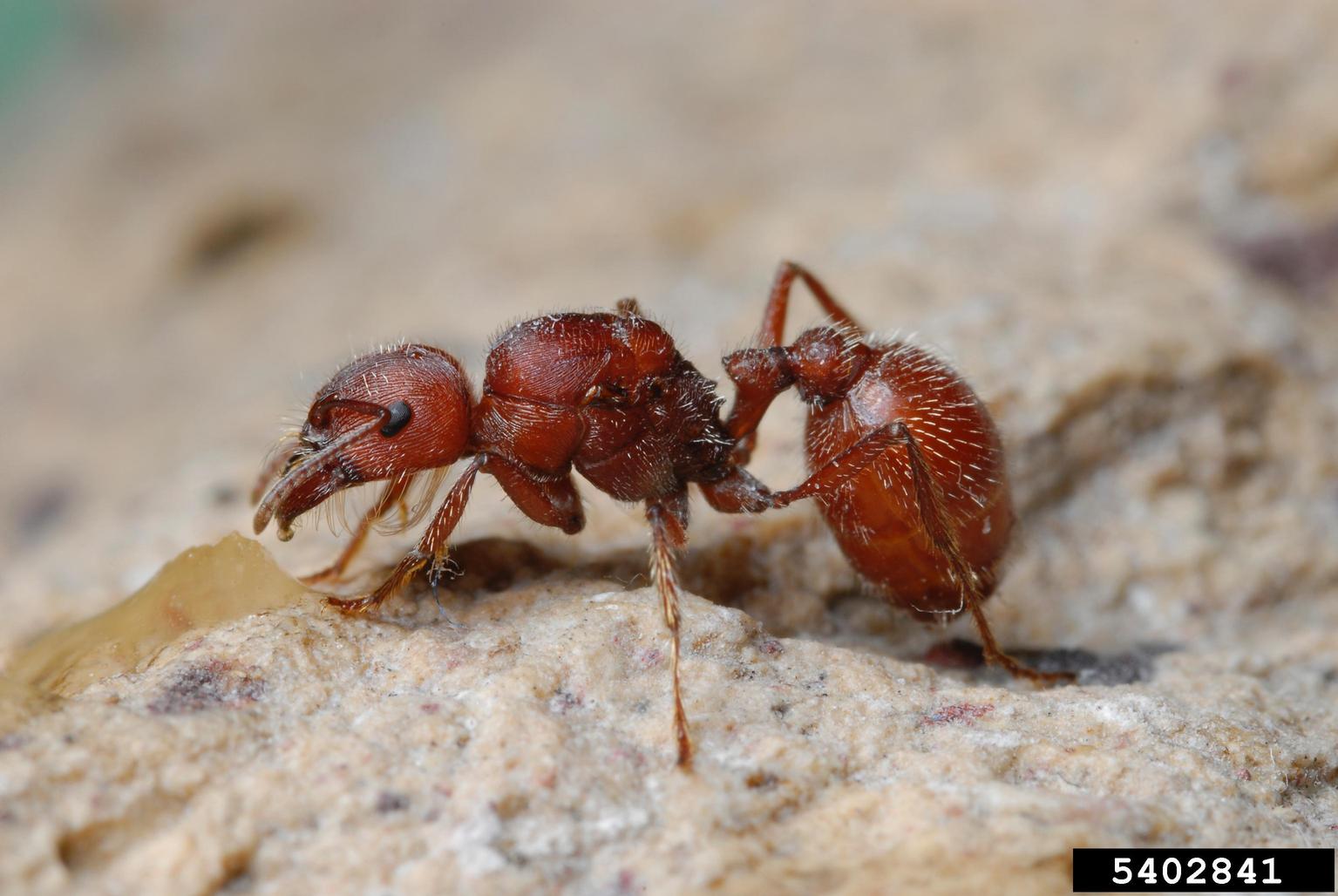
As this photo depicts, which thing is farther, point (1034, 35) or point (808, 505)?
point (1034, 35)

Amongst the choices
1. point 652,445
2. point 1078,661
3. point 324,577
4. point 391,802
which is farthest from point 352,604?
point 1078,661

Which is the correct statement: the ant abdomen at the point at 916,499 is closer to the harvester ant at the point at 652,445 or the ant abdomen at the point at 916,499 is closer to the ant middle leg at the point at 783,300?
the harvester ant at the point at 652,445

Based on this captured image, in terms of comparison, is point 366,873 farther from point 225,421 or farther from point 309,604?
point 225,421

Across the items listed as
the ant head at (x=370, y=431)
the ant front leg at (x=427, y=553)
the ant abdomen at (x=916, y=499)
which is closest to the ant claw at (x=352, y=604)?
the ant front leg at (x=427, y=553)

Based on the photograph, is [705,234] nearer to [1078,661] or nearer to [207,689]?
[1078,661]

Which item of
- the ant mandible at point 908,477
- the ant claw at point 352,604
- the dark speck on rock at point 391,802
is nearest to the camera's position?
the dark speck on rock at point 391,802

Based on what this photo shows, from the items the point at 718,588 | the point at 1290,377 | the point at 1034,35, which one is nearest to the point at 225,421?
the point at 718,588

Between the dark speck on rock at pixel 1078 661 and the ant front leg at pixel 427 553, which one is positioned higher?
the ant front leg at pixel 427 553
